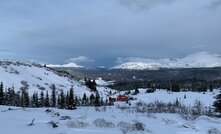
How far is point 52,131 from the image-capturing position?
15.5 metres

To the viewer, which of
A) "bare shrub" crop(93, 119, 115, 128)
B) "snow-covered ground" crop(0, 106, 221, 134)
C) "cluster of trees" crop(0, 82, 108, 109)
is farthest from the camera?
"cluster of trees" crop(0, 82, 108, 109)

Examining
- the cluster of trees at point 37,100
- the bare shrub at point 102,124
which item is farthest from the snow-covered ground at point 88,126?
the cluster of trees at point 37,100

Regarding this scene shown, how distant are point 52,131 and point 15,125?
6.27 ft

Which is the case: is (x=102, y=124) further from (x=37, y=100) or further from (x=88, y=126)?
(x=37, y=100)

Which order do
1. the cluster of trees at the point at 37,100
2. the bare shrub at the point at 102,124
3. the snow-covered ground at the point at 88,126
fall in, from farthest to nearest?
the cluster of trees at the point at 37,100
the bare shrub at the point at 102,124
the snow-covered ground at the point at 88,126

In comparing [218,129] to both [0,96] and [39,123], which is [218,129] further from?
[0,96]

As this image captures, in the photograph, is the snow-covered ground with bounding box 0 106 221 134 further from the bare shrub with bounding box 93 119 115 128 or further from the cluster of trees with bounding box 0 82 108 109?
the cluster of trees with bounding box 0 82 108 109

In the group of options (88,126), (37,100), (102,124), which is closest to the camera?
(88,126)

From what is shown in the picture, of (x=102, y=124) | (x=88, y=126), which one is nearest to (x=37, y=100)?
(x=102, y=124)

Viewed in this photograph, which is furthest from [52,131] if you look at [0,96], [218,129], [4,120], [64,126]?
[0,96]

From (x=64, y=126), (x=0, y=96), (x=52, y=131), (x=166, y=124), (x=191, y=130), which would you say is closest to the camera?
(x=52, y=131)

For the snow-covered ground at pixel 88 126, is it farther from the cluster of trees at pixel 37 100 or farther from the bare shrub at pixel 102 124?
the cluster of trees at pixel 37 100

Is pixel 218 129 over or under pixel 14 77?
under

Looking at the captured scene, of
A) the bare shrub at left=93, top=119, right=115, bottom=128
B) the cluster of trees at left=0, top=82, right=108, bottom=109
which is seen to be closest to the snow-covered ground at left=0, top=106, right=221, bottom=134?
the bare shrub at left=93, top=119, right=115, bottom=128
